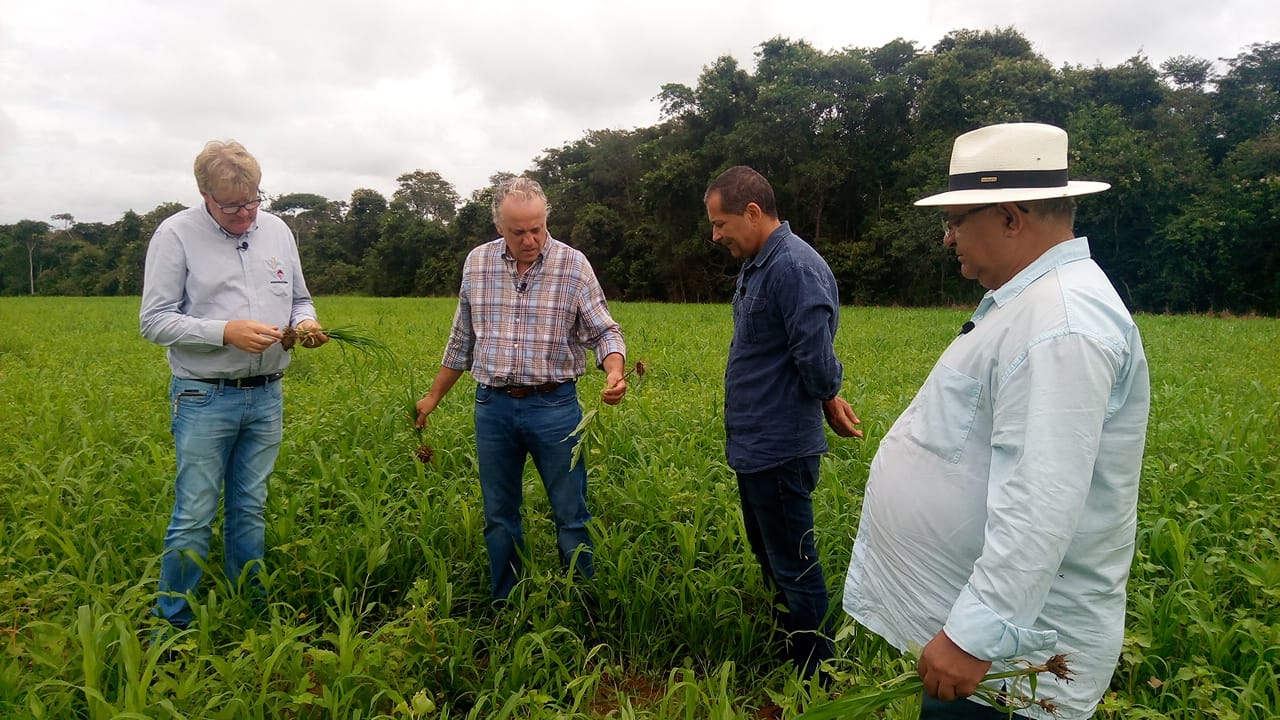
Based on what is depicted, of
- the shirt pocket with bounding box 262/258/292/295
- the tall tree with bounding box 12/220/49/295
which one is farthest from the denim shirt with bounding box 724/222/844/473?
the tall tree with bounding box 12/220/49/295

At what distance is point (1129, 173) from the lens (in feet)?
74.7

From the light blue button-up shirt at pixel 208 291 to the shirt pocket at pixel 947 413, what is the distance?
237 cm

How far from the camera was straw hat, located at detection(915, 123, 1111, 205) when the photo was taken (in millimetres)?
1354

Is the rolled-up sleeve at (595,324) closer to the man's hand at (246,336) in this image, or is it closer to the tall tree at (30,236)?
the man's hand at (246,336)

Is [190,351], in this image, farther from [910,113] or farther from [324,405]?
[910,113]

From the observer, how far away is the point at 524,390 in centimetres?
291

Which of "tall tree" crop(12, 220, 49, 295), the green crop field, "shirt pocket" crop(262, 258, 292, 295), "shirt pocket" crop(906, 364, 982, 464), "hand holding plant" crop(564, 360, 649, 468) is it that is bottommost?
the green crop field

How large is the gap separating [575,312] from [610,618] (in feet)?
4.19

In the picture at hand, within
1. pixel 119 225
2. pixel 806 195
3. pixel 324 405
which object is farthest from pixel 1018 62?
pixel 119 225

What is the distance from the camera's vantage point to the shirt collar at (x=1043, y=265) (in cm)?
134

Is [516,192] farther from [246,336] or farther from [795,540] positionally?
[795,540]

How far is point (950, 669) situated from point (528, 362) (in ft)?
6.44

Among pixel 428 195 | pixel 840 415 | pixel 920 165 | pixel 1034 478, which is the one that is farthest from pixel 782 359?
pixel 428 195

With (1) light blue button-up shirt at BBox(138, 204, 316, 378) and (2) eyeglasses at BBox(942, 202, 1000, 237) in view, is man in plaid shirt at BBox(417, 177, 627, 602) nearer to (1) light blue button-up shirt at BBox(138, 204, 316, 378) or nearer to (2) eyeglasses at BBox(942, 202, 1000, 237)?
(1) light blue button-up shirt at BBox(138, 204, 316, 378)
